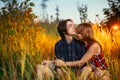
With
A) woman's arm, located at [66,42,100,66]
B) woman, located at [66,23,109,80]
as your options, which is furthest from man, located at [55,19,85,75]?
woman's arm, located at [66,42,100,66]

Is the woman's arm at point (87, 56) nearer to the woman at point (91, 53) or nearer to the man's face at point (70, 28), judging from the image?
the woman at point (91, 53)

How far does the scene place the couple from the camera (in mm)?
4879

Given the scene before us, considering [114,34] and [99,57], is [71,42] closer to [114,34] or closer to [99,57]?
[99,57]

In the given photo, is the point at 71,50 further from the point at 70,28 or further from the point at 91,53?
the point at 91,53

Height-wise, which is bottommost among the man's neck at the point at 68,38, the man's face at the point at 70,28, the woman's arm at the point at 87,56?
the woman's arm at the point at 87,56

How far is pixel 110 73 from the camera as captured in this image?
5078mm

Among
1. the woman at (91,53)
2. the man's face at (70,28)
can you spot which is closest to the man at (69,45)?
the man's face at (70,28)

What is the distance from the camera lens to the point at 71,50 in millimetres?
5254

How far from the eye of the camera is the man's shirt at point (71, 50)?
5.20m

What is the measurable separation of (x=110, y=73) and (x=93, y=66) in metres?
0.29

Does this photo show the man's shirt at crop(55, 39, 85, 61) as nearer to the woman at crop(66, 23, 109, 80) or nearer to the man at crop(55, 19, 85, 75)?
the man at crop(55, 19, 85, 75)

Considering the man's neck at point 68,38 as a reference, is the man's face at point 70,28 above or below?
above

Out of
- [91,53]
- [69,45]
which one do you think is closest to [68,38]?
[69,45]

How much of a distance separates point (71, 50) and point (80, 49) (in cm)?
14
